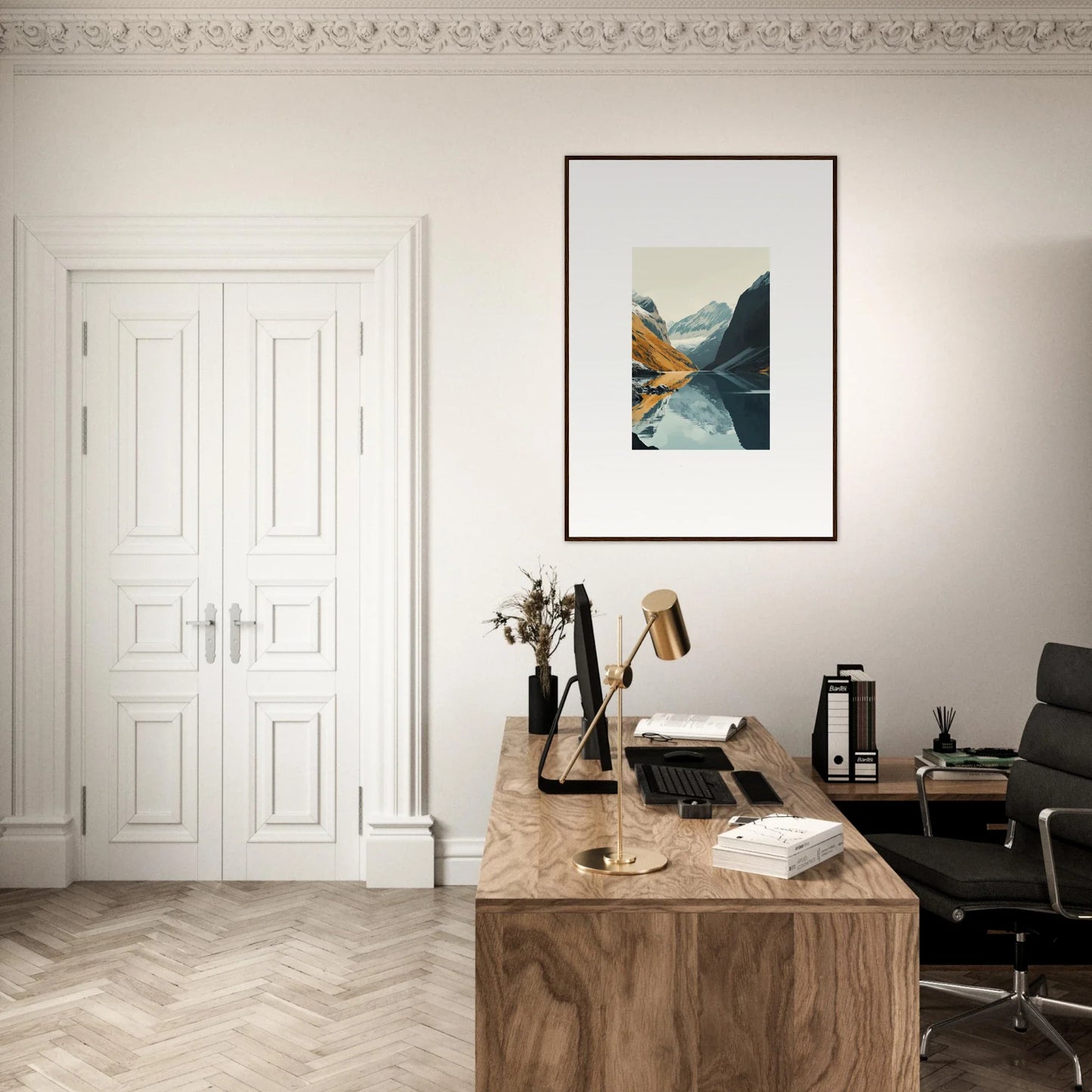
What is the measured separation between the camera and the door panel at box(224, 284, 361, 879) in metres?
4.04

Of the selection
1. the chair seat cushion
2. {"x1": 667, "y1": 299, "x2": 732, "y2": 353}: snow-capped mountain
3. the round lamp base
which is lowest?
the chair seat cushion

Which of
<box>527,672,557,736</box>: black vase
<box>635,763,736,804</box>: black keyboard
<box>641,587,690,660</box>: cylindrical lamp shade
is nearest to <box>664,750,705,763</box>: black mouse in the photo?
<box>635,763,736,804</box>: black keyboard

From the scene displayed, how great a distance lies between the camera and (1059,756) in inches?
117

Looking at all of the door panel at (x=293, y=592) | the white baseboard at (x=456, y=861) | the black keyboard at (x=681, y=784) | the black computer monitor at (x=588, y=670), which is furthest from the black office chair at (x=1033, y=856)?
the door panel at (x=293, y=592)

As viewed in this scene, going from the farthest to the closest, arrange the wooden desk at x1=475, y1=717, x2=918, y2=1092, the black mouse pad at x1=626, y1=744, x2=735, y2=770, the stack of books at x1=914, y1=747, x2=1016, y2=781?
the stack of books at x1=914, y1=747, x2=1016, y2=781, the black mouse pad at x1=626, y1=744, x2=735, y2=770, the wooden desk at x1=475, y1=717, x2=918, y2=1092

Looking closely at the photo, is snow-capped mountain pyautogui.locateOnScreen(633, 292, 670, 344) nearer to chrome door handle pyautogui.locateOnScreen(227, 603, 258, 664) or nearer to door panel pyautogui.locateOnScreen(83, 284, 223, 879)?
door panel pyautogui.locateOnScreen(83, 284, 223, 879)

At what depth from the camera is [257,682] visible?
160 inches

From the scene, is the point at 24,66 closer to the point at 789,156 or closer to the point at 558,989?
the point at 789,156

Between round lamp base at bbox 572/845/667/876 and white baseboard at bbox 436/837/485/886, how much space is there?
2029 millimetres

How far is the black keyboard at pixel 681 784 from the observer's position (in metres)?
2.47

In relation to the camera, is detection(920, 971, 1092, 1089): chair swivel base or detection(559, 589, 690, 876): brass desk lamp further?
detection(920, 971, 1092, 1089): chair swivel base

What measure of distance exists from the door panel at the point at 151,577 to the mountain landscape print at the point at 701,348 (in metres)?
1.70

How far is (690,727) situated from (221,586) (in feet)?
6.53

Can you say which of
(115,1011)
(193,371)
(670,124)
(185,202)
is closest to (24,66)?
(185,202)
